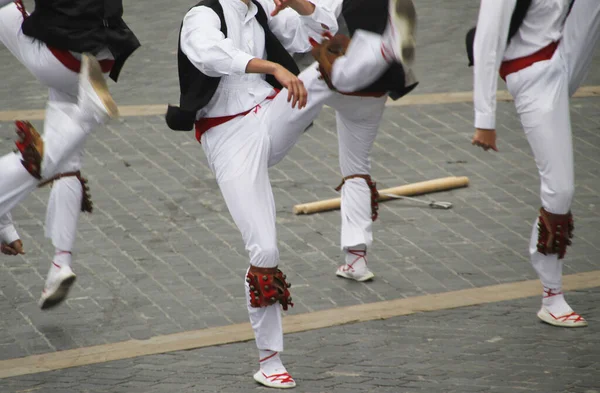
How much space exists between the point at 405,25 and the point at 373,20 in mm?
609

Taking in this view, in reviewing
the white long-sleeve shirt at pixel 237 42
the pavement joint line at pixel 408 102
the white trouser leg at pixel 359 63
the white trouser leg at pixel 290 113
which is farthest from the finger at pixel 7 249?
the pavement joint line at pixel 408 102

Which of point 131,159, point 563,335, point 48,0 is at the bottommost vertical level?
point 131,159

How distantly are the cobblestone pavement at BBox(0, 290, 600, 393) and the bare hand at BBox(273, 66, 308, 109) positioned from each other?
4.71 ft

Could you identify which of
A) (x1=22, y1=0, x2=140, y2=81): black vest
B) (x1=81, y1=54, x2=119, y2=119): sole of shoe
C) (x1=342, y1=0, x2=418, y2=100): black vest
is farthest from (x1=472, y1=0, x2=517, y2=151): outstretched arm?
(x1=22, y1=0, x2=140, y2=81): black vest

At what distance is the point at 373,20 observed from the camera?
263 inches

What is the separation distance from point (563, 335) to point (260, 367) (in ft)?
5.84

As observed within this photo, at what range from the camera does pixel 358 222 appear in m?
7.94

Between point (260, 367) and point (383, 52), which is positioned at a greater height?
point (383, 52)

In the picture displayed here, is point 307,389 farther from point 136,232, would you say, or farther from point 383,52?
point 136,232

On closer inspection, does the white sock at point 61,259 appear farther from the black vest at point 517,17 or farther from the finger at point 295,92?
the black vest at point 517,17

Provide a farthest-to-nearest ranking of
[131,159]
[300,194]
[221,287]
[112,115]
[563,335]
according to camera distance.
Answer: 1. [131,159]
2. [300,194]
3. [221,287]
4. [563,335]
5. [112,115]

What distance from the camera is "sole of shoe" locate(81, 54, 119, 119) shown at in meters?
6.51

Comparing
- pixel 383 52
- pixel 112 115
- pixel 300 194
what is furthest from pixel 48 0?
pixel 300 194

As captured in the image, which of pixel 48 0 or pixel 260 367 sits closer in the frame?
pixel 260 367
